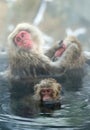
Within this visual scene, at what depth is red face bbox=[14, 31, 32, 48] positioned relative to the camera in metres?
3.57

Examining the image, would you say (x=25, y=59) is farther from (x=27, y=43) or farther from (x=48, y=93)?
(x=48, y=93)

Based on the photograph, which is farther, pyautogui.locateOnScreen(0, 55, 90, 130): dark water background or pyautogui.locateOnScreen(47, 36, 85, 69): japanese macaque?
pyautogui.locateOnScreen(47, 36, 85, 69): japanese macaque

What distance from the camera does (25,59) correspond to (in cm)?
360

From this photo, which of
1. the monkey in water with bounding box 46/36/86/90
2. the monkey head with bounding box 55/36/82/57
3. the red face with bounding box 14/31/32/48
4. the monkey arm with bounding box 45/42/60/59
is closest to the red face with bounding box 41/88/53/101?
the monkey in water with bounding box 46/36/86/90

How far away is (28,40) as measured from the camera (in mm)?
3602

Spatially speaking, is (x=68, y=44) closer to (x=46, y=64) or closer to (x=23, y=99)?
(x=46, y=64)

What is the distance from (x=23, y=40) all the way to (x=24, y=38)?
0.05 feet

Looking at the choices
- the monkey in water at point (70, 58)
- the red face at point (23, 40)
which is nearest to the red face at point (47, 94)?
the monkey in water at point (70, 58)

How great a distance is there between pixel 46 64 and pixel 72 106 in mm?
919

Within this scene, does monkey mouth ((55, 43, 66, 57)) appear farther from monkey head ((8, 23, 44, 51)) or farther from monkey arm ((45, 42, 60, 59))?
monkey head ((8, 23, 44, 51))

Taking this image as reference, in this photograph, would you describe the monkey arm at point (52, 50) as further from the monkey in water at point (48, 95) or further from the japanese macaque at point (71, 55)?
the monkey in water at point (48, 95)

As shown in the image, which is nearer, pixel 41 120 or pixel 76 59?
pixel 41 120

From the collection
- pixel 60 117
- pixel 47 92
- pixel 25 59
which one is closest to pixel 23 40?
pixel 25 59

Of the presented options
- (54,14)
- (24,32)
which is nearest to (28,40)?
(24,32)
